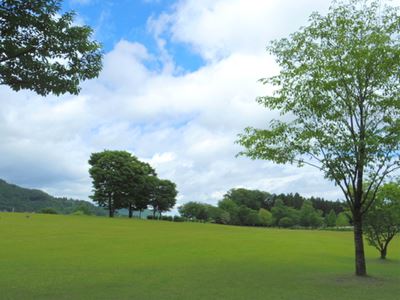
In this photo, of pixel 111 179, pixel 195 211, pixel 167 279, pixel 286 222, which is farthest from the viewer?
pixel 286 222

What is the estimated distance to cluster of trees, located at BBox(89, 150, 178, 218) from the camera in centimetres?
8303

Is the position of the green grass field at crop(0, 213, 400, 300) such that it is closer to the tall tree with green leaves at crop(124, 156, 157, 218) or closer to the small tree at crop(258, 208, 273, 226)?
the tall tree with green leaves at crop(124, 156, 157, 218)

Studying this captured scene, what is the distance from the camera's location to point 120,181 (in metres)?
83.5

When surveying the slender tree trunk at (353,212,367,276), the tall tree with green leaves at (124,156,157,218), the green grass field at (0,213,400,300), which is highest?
the tall tree with green leaves at (124,156,157,218)

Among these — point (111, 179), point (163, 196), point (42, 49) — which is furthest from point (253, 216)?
point (42, 49)

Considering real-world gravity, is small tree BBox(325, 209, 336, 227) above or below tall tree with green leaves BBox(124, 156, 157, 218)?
below

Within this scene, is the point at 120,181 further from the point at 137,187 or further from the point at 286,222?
the point at 286,222

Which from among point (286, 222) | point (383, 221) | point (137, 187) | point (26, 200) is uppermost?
point (137, 187)

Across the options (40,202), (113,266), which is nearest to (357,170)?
(113,266)

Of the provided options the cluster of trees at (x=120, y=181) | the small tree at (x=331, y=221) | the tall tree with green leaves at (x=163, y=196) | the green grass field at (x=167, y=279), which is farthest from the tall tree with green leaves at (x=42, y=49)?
the small tree at (x=331, y=221)

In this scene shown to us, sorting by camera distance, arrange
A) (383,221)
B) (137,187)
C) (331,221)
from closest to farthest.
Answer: (383,221) < (137,187) < (331,221)

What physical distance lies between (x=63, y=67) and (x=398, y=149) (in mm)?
13029

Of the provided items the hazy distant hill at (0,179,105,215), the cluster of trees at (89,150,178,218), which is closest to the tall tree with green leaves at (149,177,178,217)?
the cluster of trees at (89,150,178,218)

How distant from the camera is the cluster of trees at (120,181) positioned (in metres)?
83.0
